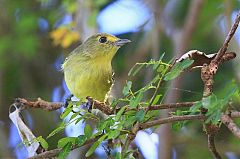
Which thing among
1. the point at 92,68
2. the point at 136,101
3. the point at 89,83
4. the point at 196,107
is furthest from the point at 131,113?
the point at 92,68

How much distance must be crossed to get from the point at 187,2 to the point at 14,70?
1933mm

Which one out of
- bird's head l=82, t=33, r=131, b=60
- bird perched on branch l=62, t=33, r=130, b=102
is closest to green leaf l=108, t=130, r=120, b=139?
bird perched on branch l=62, t=33, r=130, b=102

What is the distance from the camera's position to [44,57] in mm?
6242

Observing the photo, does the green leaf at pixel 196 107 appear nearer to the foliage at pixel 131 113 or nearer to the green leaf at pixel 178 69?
the foliage at pixel 131 113

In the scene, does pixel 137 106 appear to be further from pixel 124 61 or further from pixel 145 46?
pixel 124 61

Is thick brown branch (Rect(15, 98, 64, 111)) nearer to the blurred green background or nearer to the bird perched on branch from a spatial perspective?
the bird perched on branch

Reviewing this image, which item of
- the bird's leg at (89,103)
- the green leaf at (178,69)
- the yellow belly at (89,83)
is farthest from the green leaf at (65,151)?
the yellow belly at (89,83)

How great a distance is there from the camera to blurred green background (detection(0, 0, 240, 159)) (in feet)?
15.7

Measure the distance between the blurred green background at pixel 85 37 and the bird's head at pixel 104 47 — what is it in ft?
1.34

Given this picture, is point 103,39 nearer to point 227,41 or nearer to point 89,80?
Result: point 89,80

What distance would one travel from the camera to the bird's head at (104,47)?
3893 millimetres

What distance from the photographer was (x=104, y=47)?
3965 millimetres

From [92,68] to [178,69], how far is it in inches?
68.8

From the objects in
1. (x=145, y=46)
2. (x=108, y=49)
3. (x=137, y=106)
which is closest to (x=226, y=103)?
(x=137, y=106)
